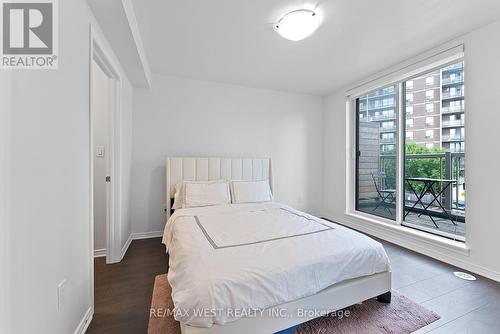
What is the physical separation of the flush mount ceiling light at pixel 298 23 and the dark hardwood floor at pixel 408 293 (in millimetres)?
2500

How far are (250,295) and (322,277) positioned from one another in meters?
0.53

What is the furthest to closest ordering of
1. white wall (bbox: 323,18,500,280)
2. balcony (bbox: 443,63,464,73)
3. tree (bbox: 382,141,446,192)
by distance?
tree (bbox: 382,141,446,192) → balcony (bbox: 443,63,464,73) → white wall (bbox: 323,18,500,280)

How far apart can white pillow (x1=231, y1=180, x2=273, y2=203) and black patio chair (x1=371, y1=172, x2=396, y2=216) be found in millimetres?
1819

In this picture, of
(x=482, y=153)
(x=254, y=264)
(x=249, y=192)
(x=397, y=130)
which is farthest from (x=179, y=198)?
(x=482, y=153)

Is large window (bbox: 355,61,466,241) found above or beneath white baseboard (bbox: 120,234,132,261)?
above

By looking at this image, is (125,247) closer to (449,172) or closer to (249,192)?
(249,192)

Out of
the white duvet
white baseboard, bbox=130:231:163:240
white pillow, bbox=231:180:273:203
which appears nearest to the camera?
the white duvet

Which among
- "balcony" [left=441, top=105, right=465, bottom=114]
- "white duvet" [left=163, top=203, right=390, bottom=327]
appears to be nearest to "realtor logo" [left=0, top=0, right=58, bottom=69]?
"white duvet" [left=163, top=203, right=390, bottom=327]

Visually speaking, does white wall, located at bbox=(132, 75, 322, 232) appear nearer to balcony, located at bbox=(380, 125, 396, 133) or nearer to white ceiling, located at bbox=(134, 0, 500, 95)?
white ceiling, located at bbox=(134, 0, 500, 95)

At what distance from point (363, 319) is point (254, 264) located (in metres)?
0.99

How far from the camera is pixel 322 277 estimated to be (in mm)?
1444

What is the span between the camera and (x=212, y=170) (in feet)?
11.2

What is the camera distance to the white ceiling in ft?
6.26

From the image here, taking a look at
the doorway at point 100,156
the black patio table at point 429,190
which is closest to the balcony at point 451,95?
the black patio table at point 429,190
